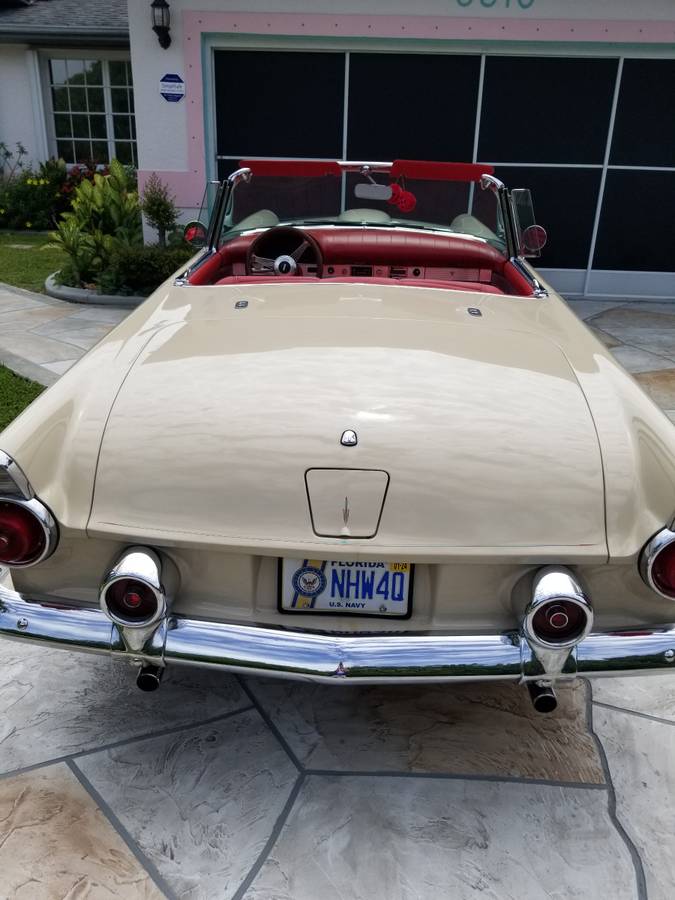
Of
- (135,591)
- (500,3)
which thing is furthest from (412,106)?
(135,591)

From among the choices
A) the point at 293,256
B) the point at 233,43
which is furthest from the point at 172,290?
the point at 233,43

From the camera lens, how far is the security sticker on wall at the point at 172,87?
7785mm

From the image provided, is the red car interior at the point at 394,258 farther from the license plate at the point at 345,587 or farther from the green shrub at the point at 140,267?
the green shrub at the point at 140,267

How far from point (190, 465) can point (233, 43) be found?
739cm

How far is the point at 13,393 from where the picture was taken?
5074 mm

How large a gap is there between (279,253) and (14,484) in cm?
183

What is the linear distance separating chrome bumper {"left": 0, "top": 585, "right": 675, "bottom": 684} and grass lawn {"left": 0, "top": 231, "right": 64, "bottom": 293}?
764 cm

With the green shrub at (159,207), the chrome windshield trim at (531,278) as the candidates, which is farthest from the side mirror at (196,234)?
the green shrub at (159,207)

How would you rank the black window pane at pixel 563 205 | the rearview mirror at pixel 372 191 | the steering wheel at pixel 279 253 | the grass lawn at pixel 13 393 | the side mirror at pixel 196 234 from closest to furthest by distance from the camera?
the steering wheel at pixel 279 253 < the side mirror at pixel 196 234 < the rearview mirror at pixel 372 191 < the grass lawn at pixel 13 393 < the black window pane at pixel 563 205

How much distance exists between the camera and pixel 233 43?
7.81m

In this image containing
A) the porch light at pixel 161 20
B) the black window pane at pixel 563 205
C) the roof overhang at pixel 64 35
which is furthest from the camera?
the roof overhang at pixel 64 35

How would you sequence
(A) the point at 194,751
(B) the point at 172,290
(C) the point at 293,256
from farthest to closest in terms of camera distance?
1. (C) the point at 293,256
2. (B) the point at 172,290
3. (A) the point at 194,751

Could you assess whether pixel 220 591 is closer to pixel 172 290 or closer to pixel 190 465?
pixel 190 465

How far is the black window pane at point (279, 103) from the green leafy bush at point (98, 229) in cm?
133
